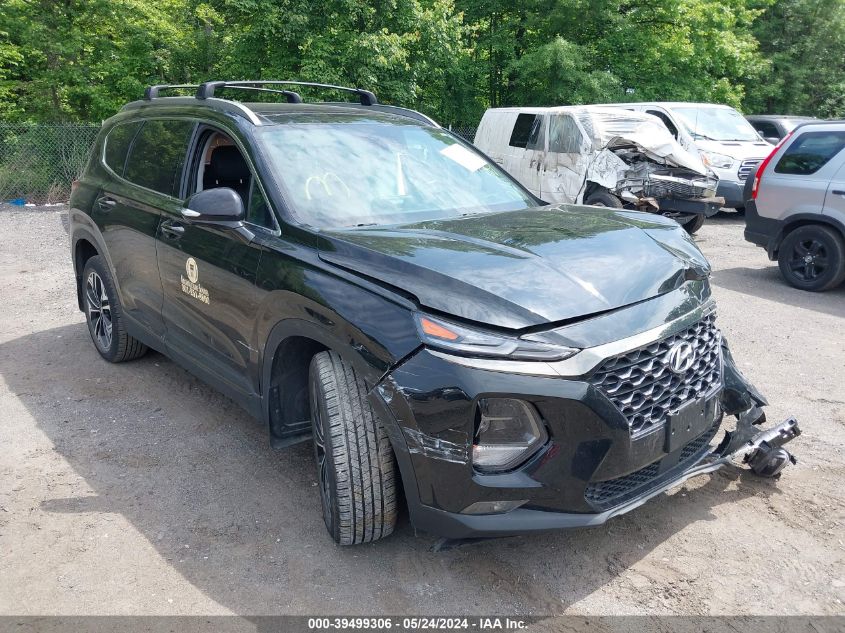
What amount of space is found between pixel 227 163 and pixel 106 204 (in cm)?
126

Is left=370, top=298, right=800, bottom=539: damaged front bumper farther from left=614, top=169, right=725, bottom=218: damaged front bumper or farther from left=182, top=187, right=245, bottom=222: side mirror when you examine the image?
left=614, top=169, right=725, bottom=218: damaged front bumper

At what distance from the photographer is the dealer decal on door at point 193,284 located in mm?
3879

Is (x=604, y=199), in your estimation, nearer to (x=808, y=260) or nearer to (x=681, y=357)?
(x=808, y=260)

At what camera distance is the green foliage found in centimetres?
1537

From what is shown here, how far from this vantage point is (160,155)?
4527mm

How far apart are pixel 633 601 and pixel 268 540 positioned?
5.20 ft

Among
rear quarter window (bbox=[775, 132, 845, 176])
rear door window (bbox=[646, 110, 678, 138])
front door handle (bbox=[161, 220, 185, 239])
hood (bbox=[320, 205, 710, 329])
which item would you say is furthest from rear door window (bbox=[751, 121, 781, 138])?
front door handle (bbox=[161, 220, 185, 239])

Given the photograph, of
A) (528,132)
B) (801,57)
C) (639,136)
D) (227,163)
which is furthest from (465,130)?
(227,163)

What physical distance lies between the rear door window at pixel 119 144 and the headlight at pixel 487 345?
10.9 ft

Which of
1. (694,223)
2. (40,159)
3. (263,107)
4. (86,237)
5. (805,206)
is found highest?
(263,107)

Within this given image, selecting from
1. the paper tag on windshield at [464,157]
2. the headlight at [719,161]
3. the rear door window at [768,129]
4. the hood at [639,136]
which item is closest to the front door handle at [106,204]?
the paper tag on windshield at [464,157]

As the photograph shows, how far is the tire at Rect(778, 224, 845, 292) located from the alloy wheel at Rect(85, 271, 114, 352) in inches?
277

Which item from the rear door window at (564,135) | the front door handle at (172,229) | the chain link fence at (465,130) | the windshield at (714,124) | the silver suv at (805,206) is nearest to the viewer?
the front door handle at (172,229)

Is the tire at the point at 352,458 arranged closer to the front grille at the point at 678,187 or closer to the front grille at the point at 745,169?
the front grille at the point at 678,187
